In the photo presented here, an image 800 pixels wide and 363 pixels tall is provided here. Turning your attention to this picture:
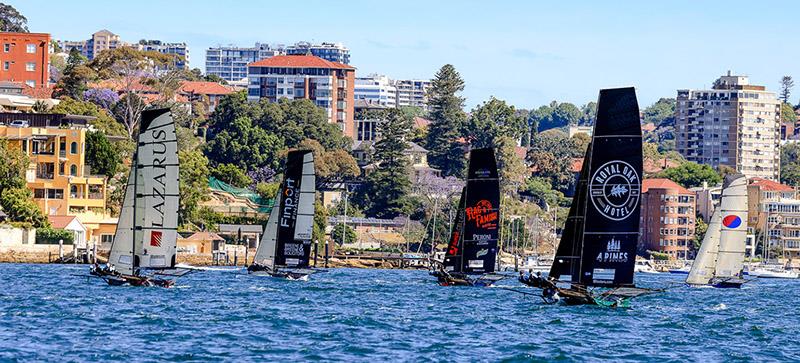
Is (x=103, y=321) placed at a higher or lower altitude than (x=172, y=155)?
lower

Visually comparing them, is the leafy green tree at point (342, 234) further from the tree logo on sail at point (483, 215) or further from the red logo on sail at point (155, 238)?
the red logo on sail at point (155, 238)

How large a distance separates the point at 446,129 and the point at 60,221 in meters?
79.3

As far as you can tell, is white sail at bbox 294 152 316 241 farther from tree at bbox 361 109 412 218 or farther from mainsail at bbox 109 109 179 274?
tree at bbox 361 109 412 218

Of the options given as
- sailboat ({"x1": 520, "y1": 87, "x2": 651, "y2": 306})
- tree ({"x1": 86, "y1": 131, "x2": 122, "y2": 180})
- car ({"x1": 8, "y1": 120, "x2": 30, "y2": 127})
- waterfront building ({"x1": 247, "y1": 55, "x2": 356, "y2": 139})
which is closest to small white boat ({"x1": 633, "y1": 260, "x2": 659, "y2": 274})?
waterfront building ({"x1": 247, "y1": 55, "x2": 356, "y2": 139})

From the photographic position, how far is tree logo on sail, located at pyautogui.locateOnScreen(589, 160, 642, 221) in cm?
4941

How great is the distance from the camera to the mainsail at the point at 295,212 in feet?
247

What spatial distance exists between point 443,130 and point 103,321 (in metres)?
134

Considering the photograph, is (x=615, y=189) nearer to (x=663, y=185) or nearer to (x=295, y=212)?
(x=295, y=212)

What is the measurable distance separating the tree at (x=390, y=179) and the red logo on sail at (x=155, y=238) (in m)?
87.9

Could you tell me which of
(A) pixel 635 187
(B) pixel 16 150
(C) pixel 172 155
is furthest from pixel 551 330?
(B) pixel 16 150

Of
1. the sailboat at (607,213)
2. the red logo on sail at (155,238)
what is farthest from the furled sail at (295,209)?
the sailboat at (607,213)

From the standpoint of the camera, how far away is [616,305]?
53062 mm

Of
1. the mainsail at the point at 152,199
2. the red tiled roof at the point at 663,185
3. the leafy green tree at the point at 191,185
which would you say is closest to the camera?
the mainsail at the point at 152,199

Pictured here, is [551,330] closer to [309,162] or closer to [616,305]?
Answer: [616,305]
